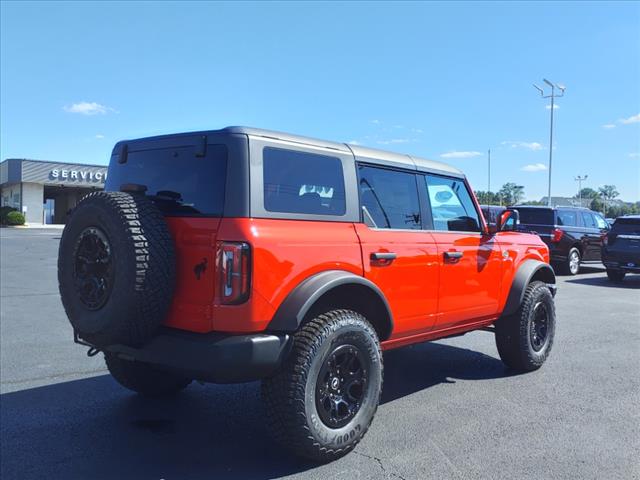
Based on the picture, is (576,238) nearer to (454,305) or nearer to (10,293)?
(454,305)

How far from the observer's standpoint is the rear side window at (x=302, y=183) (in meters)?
3.30

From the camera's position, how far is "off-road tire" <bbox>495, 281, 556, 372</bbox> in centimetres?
527

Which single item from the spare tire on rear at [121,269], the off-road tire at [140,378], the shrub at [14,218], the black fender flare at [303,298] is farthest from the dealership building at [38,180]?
the black fender flare at [303,298]

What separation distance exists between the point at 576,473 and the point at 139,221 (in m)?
2.98

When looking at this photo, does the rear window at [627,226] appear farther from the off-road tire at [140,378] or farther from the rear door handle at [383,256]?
the off-road tire at [140,378]

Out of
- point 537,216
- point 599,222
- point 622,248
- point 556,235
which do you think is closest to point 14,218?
point 537,216

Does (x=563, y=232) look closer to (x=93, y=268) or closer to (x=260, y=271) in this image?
(x=260, y=271)

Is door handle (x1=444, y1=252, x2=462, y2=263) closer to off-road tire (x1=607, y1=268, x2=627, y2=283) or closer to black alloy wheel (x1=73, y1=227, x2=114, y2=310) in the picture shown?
black alloy wheel (x1=73, y1=227, x2=114, y2=310)

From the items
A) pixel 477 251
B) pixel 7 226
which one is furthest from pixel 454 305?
pixel 7 226

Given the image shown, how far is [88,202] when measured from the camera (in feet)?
10.8

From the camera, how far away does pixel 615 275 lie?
46.3 ft

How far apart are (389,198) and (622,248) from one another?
465 inches

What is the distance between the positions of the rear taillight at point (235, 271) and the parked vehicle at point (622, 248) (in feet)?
43.1

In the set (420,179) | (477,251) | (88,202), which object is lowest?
(477,251)
